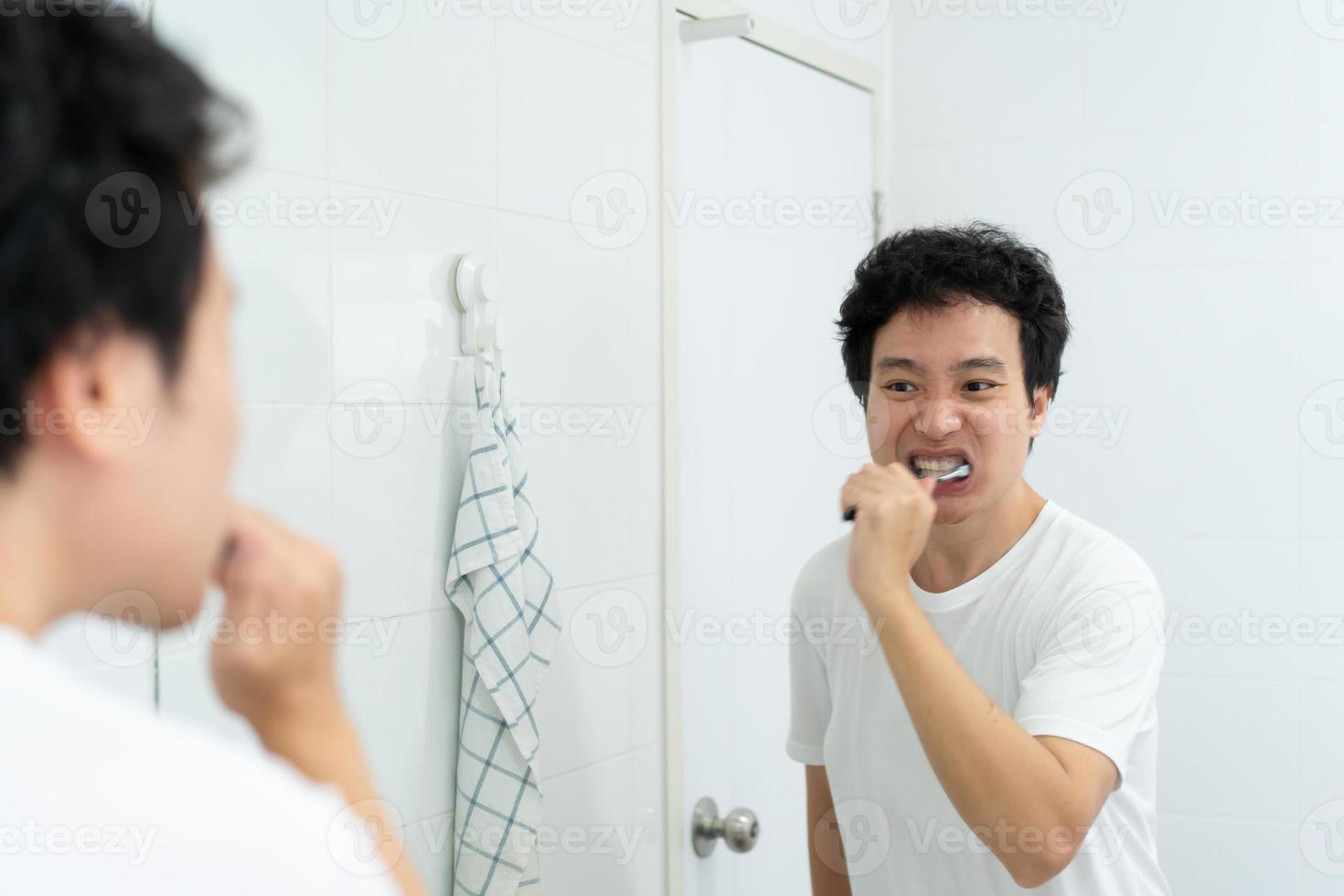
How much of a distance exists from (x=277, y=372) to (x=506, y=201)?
0.35m

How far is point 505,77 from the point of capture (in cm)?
122

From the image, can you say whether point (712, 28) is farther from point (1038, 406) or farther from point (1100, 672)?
point (1100, 672)

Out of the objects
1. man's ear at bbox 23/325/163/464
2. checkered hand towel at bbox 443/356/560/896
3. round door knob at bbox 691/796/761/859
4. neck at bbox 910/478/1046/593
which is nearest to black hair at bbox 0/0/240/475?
man's ear at bbox 23/325/163/464

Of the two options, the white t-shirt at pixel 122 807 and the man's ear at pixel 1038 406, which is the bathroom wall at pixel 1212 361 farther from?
the white t-shirt at pixel 122 807

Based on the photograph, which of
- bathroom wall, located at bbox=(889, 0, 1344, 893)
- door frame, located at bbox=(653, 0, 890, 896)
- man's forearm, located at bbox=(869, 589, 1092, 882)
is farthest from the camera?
bathroom wall, located at bbox=(889, 0, 1344, 893)

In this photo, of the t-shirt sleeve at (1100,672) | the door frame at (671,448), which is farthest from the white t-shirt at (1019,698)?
the door frame at (671,448)

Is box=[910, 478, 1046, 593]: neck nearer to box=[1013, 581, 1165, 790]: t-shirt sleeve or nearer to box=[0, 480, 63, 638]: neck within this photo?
box=[1013, 581, 1165, 790]: t-shirt sleeve

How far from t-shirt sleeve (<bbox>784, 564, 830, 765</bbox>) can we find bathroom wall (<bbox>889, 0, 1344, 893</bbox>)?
0.83 meters

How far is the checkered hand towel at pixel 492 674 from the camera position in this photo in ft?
3.68

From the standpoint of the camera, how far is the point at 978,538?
1.23 m

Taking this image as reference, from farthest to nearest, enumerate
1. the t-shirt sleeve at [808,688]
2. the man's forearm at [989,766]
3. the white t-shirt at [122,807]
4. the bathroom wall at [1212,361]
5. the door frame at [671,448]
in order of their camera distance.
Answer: the bathroom wall at [1212,361] < the door frame at [671,448] < the t-shirt sleeve at [808,688] < the man's forearm at [989,766] < the white t-shirt at [122,807]

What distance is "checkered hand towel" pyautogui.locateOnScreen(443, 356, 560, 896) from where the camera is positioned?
3.68ft

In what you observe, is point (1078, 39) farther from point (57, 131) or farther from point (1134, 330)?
point (57, 131)

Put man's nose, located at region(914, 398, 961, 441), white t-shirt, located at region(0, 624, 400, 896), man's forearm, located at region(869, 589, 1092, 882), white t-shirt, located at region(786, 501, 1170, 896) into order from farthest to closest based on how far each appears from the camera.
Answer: man's nose, located at region(914, 398, 961, 441) < white t-shirt, located at region(786, 501, 1170, 896) < man's forearm, located at region(869, 589, 1092, 882) < white t-shirt, located at region(0, 624, 400, 896)
